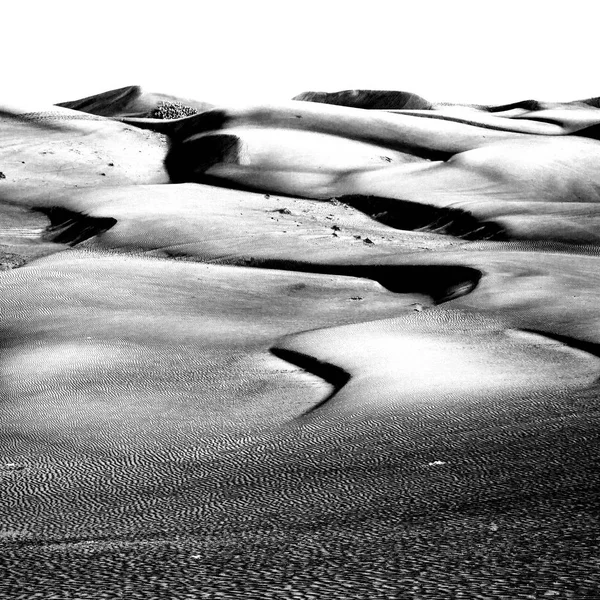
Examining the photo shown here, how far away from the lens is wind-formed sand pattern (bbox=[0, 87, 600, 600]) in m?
2.59

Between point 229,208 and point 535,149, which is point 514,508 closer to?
point 229,208

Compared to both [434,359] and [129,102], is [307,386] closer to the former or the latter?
[434,359]

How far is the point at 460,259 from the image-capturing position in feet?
32.2

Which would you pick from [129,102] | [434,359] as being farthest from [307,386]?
[129,102]

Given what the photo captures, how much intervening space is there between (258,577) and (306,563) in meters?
0.17

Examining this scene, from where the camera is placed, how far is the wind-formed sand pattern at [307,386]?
2.59 metres

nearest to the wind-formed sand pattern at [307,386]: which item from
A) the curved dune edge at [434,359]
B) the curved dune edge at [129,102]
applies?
the curved dune edge at [434,359]

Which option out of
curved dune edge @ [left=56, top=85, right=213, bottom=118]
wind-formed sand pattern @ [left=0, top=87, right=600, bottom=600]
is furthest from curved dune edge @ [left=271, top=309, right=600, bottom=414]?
curved dune edge @ [left=56, top=85, right=213, bottom=118]

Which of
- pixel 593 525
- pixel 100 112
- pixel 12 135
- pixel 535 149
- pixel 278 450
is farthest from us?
pixel 100 112

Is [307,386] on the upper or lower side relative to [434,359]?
lower

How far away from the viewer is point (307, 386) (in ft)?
19.3

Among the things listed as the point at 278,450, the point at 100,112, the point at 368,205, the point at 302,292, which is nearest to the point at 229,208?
the point at 368,205

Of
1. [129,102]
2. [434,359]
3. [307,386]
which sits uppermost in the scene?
[434,359]

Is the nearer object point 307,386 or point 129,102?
point 307,386
